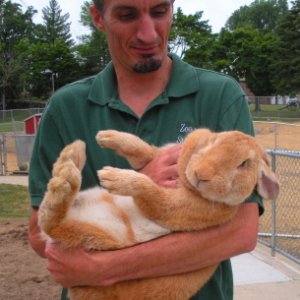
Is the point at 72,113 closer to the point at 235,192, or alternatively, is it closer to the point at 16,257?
the point at 235,192

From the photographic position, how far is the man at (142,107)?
7.34ft

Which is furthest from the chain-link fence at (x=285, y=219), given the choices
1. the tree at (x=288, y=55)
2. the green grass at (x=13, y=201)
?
the tree at (x=288, y=55)

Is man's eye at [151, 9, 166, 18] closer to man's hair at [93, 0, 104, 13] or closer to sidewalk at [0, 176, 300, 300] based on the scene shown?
man's hair at [93, 0, 104, 13]

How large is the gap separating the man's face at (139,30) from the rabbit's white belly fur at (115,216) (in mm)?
675

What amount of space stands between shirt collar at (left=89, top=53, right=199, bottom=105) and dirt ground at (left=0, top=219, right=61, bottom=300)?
3983mm

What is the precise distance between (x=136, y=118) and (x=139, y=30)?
40 centimetres

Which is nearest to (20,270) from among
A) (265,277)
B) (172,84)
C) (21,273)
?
(21,273)

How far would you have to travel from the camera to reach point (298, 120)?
41031mm

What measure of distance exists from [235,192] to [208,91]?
624 millimetres

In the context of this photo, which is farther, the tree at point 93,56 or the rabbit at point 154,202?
the tree at point 93,56

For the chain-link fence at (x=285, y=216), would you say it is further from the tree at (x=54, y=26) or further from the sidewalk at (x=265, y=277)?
the tree at (x=54, y=26)

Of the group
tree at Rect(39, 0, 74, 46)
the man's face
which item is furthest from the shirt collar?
tree at Rect(39, 0, 74, 46)

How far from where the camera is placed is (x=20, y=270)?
6934 mm

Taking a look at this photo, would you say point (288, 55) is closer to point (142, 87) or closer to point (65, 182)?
point (142, 87)
